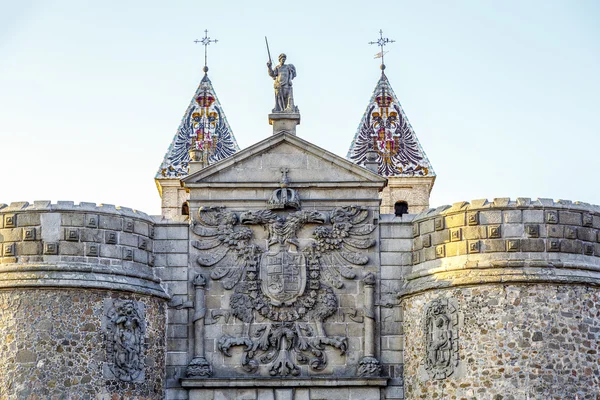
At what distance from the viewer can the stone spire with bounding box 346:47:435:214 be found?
1745 inches

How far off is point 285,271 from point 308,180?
207 centimetres

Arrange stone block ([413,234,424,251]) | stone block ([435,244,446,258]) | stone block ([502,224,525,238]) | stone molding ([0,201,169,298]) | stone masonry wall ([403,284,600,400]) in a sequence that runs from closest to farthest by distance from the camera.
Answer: stone masonry wall ([403,284,600,400]), stone molding ([0,201,169,298]), stone block ([502,224,525,238]), stone block ([435,244,446,258]), stone block ([413,234,424,251])

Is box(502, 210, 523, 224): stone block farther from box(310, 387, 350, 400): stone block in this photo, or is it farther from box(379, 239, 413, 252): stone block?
box(310, 387, 350, 400): stone block

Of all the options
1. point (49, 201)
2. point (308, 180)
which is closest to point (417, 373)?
point (308, 180)

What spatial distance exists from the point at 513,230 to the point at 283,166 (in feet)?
17.2

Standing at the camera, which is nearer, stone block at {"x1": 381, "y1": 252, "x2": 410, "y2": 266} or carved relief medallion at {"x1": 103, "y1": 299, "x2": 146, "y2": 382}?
carved relief medallion at {"x1": 103, "y1": 299, "x2": 146, "y2": 382}

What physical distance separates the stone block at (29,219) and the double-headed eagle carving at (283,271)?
343 centimetres

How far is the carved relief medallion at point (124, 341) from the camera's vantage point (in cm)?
3138

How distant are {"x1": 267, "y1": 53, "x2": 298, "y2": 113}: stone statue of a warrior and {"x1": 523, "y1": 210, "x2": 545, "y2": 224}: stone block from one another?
5.73 metres

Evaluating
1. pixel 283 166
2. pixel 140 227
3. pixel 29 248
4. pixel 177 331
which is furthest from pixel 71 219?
pixel 283 166

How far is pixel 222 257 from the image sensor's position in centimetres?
3331

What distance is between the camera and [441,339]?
3166cm

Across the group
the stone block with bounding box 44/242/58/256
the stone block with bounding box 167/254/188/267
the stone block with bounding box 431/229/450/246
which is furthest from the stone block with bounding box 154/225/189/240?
the stone block with bounding box 431/229/450/246

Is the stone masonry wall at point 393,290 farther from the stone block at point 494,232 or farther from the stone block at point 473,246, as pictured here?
the stone block at point 494,232
